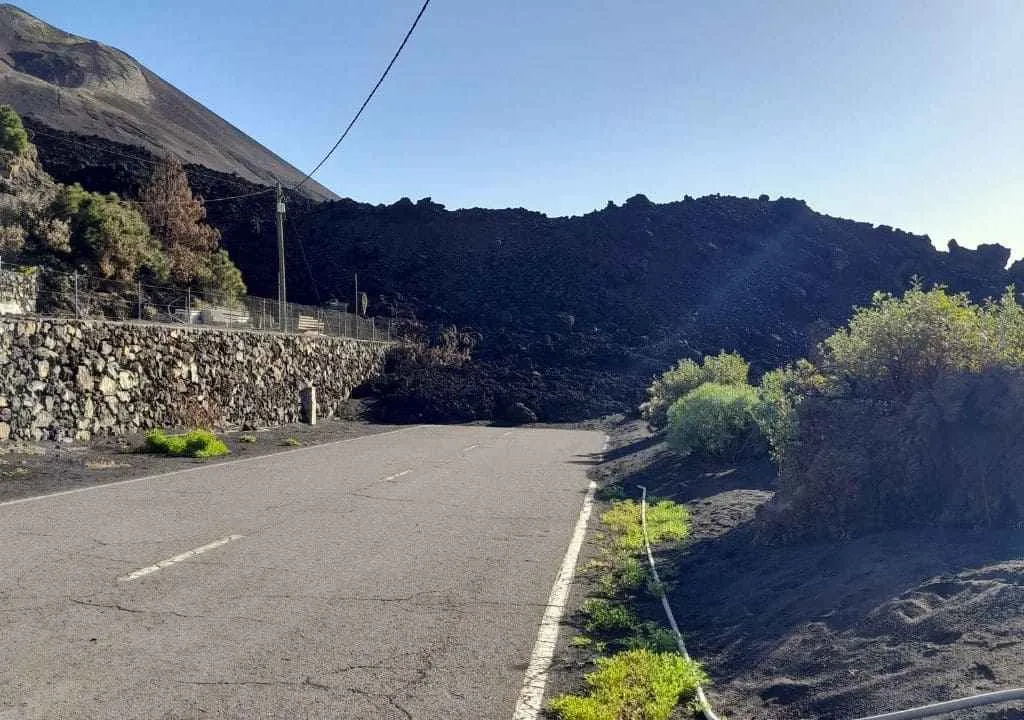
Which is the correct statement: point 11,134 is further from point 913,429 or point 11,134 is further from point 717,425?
point 913,429

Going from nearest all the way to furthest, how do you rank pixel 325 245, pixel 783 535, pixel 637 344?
pixel 783 535, pixel 637 344, pixel 325 245

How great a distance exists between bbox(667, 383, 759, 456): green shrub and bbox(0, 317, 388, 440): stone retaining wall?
13.3m

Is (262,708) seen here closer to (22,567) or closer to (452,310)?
(22,567)

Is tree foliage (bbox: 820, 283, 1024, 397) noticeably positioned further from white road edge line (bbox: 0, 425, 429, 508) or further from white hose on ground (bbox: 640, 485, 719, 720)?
white road edge line (bbox: 0, 425, 429, 508)

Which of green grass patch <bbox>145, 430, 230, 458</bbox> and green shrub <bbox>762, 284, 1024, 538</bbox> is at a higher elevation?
green shrub <bbox>762, 284, 1024, 538</bbox>

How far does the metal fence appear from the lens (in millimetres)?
20484

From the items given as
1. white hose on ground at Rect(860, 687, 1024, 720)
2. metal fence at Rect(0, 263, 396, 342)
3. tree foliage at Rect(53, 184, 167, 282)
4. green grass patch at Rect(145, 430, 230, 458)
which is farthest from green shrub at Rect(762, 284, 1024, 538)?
tree foliage at Rect(53, 184, 167, 282)

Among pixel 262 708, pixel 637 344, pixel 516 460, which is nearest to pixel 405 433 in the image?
pixel 516 460

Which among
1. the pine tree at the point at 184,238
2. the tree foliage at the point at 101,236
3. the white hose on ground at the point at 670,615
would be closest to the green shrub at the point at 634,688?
the white hose on ground at the point at 670,615

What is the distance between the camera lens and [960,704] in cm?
375

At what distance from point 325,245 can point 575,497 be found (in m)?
58.1

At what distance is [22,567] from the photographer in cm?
733

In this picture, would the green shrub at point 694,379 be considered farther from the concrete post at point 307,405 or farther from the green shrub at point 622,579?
the green shrub at point 622,579

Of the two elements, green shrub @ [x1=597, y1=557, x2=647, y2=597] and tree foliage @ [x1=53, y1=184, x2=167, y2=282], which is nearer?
green shrub @ [x1=597, y1=557, x2=647, y2=597]
